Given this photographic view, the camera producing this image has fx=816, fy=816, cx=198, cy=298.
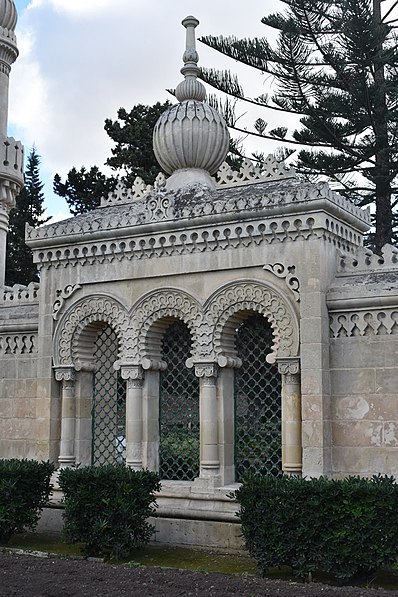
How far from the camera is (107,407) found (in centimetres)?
1086

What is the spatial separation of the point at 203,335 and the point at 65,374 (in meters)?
2.06

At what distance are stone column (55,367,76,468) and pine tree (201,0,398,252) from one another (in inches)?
405

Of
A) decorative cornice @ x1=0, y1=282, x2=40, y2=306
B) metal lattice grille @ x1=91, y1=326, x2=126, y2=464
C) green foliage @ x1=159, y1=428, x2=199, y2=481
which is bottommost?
green foliage @ x1=159, y1=428, x2=199, y2=481

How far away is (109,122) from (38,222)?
7393 mm

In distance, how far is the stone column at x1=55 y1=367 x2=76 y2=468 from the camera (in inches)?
408

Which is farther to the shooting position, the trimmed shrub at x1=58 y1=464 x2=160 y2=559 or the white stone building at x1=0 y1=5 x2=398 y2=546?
the white stone building at x1=0 y1=5 x2=398 y2=546

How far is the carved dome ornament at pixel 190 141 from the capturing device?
10609 millimetres

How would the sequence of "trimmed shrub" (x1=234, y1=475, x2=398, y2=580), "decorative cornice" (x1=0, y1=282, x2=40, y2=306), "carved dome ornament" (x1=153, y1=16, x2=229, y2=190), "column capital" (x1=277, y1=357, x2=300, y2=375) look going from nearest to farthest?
"trimmed shrub" (x1=234, y1=475, x2=398, y2=580) → "column capital" (x1=277, y1=357, x2=300, y2=375) → "carved dome ornament" (x1=153, y1=16, x2=229, y2=190) → "decorative cornice" (x1=0, y1=282, x2=40, y2=306)

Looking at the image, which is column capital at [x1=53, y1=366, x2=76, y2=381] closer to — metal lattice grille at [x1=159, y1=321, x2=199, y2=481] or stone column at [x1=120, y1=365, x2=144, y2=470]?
stone column at [x1=120, y1=365, x2=144, y2=470]

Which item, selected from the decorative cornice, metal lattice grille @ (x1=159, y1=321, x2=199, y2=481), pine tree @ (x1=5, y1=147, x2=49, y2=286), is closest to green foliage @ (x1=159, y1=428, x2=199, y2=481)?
metal lattice grille @ (x1=159, y1=321, x2=199, y2=481)

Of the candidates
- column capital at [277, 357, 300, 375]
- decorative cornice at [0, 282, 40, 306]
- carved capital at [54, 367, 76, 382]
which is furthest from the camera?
decorative cornice at [0, 282, 40, 306]

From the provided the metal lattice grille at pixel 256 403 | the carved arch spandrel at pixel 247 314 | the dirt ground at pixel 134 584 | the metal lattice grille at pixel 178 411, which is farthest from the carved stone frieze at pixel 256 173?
the dirt ground at pixel 134 584

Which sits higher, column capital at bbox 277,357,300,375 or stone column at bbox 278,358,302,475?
column capital at bbox 277,357,300,375

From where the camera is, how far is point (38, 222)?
30.6 meters
